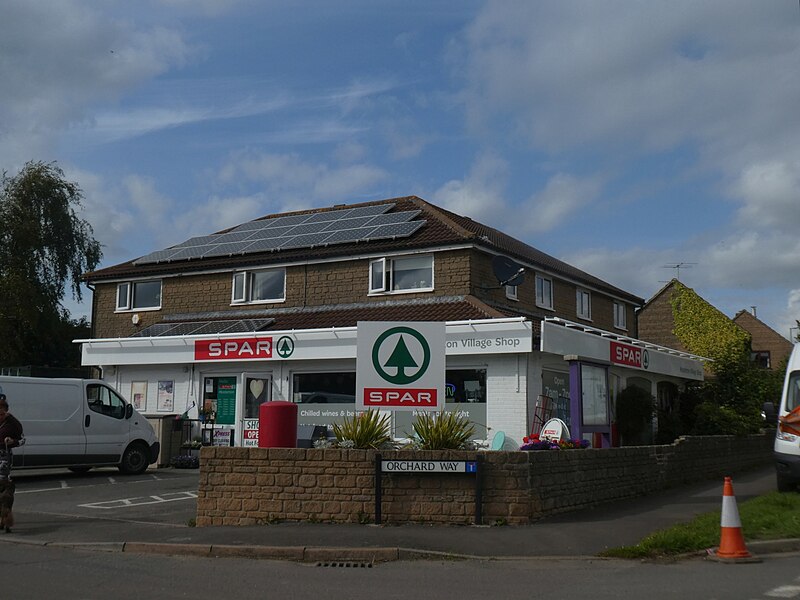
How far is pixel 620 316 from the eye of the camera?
33406 mm

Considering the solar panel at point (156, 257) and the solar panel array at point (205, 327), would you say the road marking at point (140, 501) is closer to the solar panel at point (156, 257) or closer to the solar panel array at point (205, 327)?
the solar panel array at point (205, 327)

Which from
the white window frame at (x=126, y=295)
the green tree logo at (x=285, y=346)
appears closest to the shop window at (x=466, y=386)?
the green tree logo at (x=285, y=346)

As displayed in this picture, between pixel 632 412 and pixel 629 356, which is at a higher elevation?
pixel 629 356

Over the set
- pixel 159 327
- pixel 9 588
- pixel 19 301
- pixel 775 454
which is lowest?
pixel 9 588

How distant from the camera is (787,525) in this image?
11.1 meters

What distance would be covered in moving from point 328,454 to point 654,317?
42.7 metres

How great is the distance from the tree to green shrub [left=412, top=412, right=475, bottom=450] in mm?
31647

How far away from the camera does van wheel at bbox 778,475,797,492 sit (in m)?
14.5

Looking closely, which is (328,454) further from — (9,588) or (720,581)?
(720,581)

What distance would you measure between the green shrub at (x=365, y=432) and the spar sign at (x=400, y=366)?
1.22 ft

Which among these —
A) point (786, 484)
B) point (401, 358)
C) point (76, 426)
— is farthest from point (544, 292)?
point (401, 358)

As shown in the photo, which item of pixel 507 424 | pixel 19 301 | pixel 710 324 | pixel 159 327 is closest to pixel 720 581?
pixel 507 424

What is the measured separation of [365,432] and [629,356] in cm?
1388

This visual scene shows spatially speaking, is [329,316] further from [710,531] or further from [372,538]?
[710,531]
